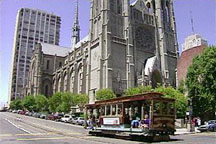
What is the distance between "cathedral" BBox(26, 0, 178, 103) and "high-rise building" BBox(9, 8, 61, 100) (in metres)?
68.0

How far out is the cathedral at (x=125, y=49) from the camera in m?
57.8

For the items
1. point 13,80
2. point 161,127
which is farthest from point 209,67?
point 13,80

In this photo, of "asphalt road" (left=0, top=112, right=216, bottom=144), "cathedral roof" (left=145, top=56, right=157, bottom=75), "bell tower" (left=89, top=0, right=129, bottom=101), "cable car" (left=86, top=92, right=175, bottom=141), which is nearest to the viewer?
"asphalt road" (left=0, top=112, right=216, bottom=144)

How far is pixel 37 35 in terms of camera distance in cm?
14838

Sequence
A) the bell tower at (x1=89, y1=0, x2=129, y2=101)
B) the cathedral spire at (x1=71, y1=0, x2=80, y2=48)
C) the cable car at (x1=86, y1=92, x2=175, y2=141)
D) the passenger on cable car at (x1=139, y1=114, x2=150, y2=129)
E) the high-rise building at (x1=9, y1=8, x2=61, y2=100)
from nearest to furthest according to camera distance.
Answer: the passenger on cable car at (x1=139, y1=114, x2=150, y2=129)
the cable car at (x1=86, y1=92, x2=175, y2=141)
the bell tower at (x1=89, y1=0, x2=129, y2=101)
the cathedral spire at (x1=71, y1=0, x2=80, y2=48)
the high-rise building at (x1=9, y1=8, x2=61, y2=100)

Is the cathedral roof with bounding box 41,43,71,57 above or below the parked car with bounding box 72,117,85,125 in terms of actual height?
above

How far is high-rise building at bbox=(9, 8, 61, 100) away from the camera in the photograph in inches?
5438

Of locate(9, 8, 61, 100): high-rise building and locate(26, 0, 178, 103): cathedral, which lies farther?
locate(9, 8, 61, 100): high-rise building

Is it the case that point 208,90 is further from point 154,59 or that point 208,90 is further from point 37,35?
point 37,35

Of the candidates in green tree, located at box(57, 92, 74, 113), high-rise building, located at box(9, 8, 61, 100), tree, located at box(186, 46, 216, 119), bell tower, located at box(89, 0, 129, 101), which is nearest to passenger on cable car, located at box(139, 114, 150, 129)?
tree, located at box(186, 46, 216, 119)

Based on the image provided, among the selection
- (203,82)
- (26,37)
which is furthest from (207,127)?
(26,37)

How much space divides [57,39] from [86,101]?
11055cm

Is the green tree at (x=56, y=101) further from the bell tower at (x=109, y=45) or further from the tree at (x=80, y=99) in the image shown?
the bell tower at (x=109, y=45)

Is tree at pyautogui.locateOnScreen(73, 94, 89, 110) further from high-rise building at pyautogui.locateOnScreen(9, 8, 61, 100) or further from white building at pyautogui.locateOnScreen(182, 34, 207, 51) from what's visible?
high-rise building at pyautogui.locateOnScreen(9, 8, 61, 100)
